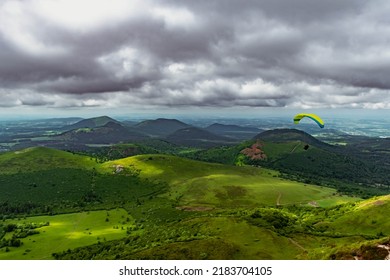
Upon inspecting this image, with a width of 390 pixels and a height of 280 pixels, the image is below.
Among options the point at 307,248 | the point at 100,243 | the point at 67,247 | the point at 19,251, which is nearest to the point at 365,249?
the point at 307,248

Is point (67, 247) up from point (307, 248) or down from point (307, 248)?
down

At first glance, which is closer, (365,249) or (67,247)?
(365,249)

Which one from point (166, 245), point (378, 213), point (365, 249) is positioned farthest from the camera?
point (378, 213)

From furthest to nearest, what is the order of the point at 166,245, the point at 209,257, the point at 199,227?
the point at 199,227, the point at 166,245, the point at 209,257

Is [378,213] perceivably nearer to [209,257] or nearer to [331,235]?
[331,235]

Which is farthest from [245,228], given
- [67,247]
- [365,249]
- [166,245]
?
[67,247]

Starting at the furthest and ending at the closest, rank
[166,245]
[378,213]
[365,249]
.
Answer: [378,213] < [166,245] < [365,249]

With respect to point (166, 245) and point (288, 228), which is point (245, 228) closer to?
point (288, 228)
